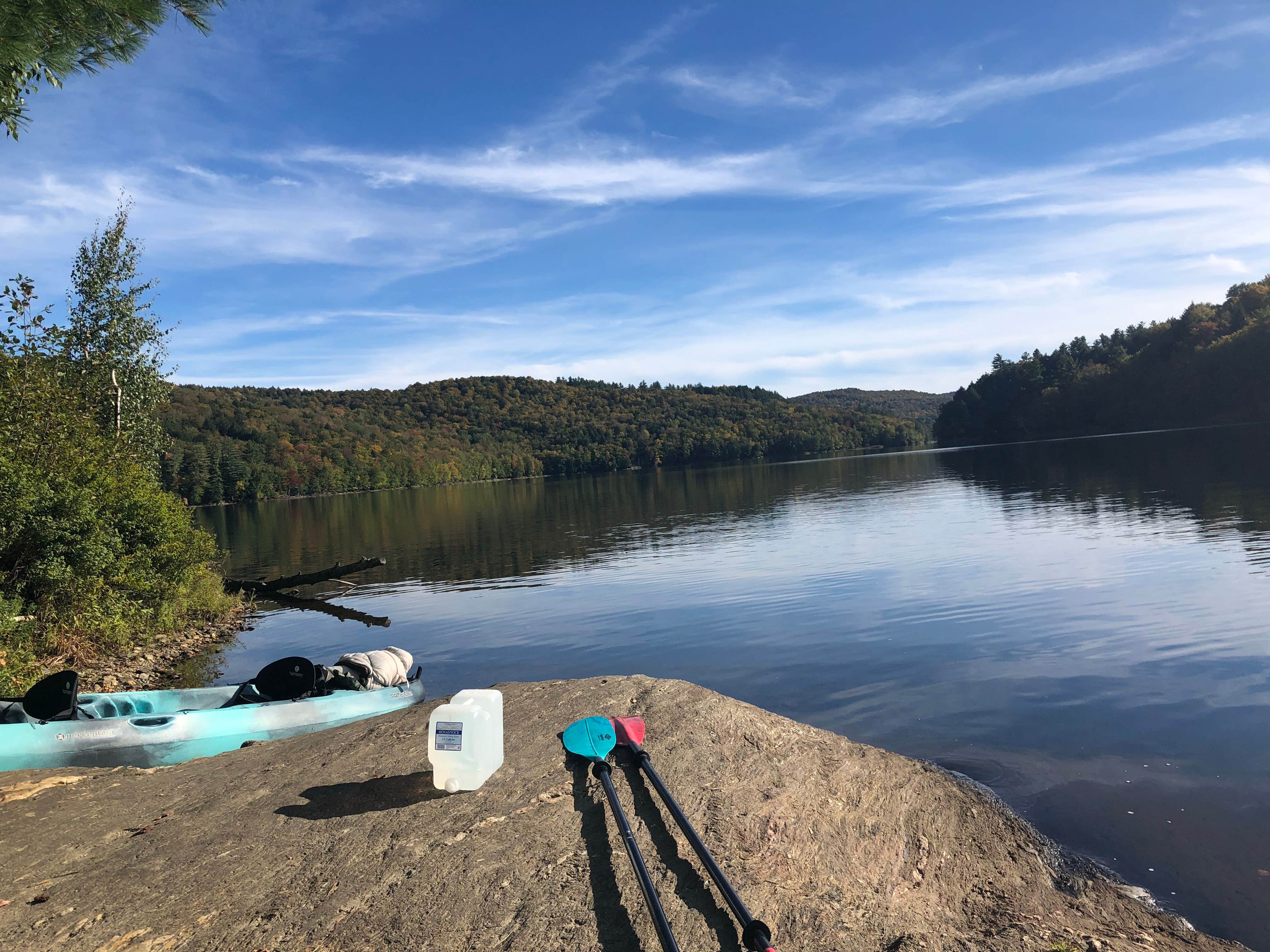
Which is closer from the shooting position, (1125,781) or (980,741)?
(1125,781)

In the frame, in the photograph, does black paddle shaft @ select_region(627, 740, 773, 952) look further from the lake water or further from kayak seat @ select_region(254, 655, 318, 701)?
kayak seat @ select_region(254, 655, 318, 701)

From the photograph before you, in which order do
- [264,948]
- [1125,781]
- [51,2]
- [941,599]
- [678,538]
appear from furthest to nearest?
[678,538] → [941,599] → [1125,781] → [51,2] → [264,948]

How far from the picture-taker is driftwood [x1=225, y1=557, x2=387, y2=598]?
2688 centimetres

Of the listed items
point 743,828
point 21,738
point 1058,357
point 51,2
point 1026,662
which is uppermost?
point 1058,357

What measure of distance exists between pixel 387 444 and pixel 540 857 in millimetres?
Answer: 163403

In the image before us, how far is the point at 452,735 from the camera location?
671cm

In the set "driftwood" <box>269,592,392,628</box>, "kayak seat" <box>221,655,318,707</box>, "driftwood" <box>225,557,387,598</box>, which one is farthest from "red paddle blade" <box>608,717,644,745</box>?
"driftwood" <box>225,557,387,598</box>

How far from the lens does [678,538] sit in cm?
3609

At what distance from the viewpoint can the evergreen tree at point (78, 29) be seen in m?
5.44

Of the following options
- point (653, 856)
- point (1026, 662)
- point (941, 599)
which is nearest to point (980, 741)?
point (1026, 662)

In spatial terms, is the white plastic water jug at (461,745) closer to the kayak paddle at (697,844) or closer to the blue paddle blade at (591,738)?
the blue paddle blade at (591,738)

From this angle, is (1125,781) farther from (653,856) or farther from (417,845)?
(417,845)

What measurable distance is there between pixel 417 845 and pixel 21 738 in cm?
586

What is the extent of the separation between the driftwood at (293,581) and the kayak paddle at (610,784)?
68.9ft
